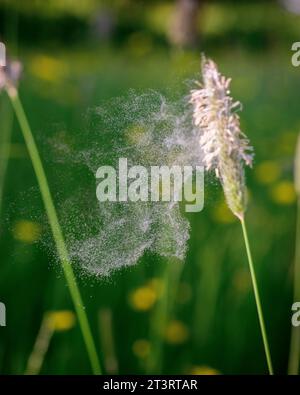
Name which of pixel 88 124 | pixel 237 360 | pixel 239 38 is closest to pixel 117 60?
pixel 239 38

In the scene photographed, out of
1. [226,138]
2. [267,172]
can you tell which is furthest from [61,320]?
[267,172]

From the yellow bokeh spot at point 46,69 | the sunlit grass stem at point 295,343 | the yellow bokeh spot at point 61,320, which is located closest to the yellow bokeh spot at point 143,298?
the yellow bokeh spot at point 61,320

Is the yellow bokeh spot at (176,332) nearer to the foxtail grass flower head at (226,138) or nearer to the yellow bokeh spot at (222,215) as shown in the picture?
the yellow bokeh spot at (222,215)

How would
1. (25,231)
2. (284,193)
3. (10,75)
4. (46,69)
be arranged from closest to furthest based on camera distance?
1. (10,75)
2. (25,231)
3. (284,193)
4. (46,69)

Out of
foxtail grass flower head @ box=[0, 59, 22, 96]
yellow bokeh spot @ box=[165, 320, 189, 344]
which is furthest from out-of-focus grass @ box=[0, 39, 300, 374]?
foxtail grass flower head @ box=[0, 59, 22, 96]

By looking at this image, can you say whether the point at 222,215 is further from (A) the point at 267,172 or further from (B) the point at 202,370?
(B) the point at 202,370
